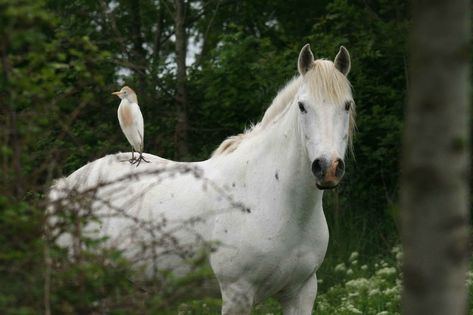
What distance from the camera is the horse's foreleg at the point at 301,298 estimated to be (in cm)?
499

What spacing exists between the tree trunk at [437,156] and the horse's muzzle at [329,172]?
237 cm

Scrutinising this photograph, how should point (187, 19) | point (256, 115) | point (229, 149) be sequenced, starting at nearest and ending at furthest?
point (229, 149) → point (256, 115) → point (187, 19)

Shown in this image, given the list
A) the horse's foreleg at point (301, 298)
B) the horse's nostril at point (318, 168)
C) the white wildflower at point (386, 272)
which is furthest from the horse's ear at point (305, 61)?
the white wildflower at point (386, 272)

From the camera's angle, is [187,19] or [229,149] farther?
[187,19]

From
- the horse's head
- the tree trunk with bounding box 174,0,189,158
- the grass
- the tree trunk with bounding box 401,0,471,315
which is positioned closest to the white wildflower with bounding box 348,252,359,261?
the grass

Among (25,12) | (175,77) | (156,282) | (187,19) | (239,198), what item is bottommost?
(156,282)

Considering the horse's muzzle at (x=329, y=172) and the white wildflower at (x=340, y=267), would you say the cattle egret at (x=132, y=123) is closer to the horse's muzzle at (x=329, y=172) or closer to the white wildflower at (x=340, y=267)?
the horse's muzzle at (x=329, y=172)

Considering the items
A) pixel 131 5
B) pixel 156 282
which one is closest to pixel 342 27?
pixel 131 5

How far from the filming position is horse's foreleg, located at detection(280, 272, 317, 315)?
499 centimetres

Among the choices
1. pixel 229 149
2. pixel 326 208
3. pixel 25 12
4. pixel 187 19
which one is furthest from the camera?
pixel 187 19

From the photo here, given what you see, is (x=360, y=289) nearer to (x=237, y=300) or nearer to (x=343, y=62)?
(x=237, y=300)

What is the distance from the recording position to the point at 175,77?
33.1ft

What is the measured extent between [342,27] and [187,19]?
1859mm

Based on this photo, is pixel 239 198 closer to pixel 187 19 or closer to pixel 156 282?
pixel 156 282
